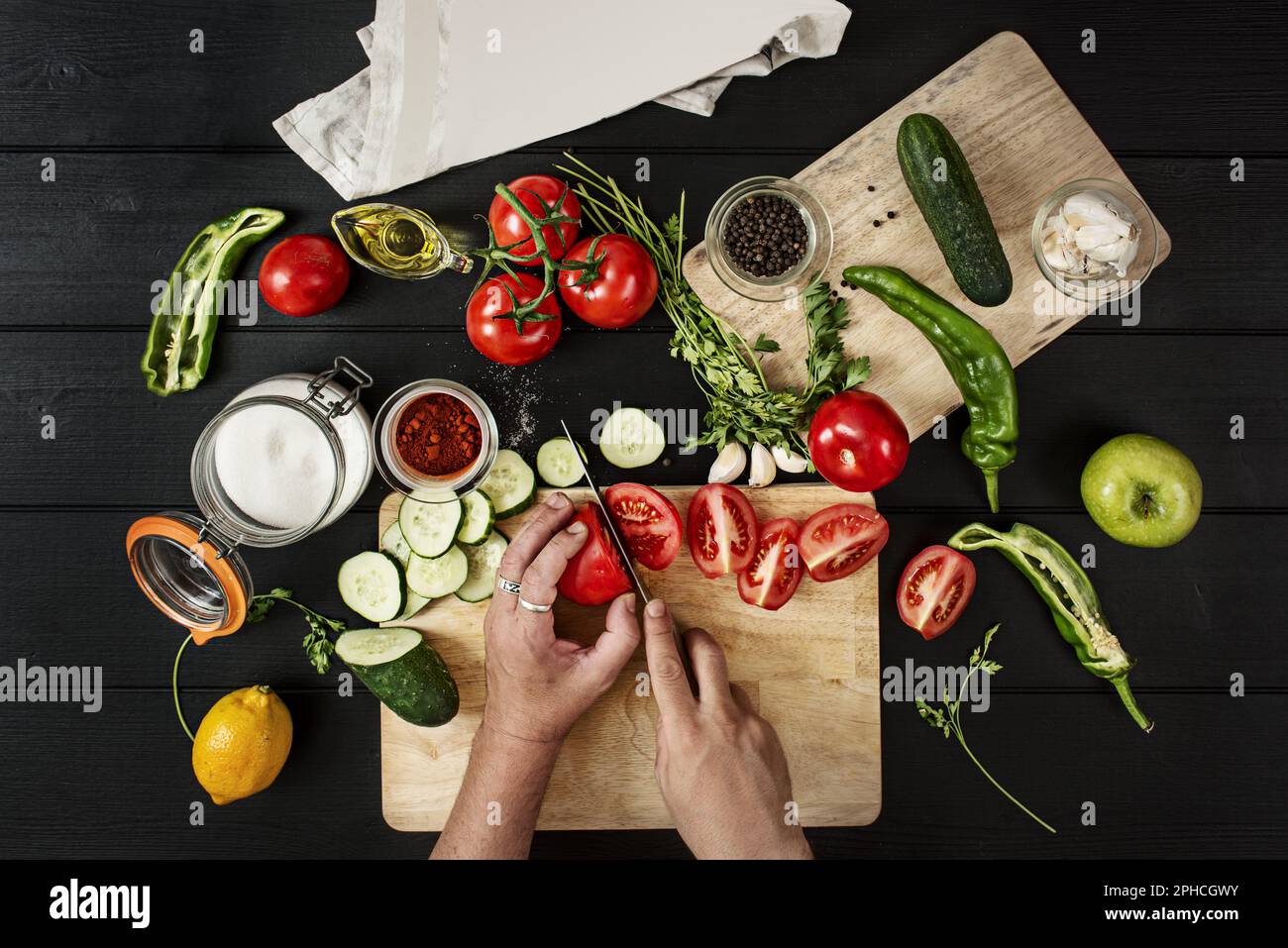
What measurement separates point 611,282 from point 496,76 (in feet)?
1.80

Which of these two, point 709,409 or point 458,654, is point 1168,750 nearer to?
point 709,409

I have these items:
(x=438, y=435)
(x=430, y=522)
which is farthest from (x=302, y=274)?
(x=430, y=522)

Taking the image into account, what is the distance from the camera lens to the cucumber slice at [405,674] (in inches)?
64.2

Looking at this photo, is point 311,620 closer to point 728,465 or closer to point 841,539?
point 728,465

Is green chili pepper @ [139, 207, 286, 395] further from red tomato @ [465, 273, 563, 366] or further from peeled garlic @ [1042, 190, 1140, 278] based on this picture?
peeled garlic @ [1042, 190, 1140, 278]

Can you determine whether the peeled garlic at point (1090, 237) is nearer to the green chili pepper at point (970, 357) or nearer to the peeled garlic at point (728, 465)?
the green chili pepper at point (970, 357)

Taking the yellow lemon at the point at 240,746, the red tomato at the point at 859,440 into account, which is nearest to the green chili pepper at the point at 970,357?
the red tomato at the point at 859,440

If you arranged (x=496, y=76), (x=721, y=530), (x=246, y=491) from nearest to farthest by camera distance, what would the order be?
(x=246, y=491)
(x=721, y=530)
(x=496, y=76)

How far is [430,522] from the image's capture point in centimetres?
171

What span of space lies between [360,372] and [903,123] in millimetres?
1226

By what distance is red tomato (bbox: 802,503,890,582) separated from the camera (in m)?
1.67

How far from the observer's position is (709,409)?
1.82m

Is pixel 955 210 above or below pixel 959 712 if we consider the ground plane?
above
